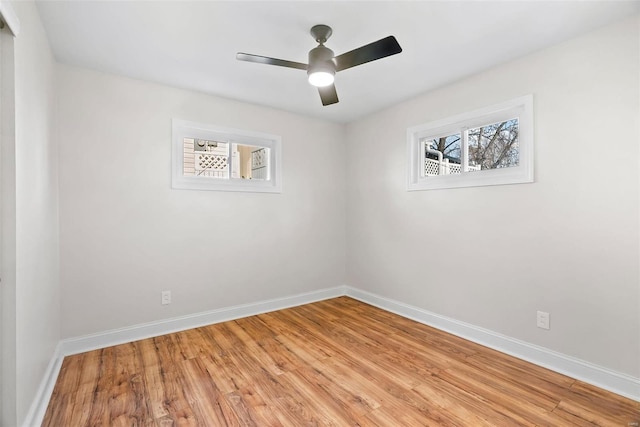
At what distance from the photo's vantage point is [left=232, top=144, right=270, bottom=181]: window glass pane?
359 cm

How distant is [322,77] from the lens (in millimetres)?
2043

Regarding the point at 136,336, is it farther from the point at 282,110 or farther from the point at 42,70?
the point at 282,110

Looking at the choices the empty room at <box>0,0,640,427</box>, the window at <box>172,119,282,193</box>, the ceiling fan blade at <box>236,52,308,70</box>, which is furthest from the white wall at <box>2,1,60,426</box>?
the ceiling fan blade at <box>236,52,308,70</box>

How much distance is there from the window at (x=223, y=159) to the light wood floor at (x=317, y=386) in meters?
1.53

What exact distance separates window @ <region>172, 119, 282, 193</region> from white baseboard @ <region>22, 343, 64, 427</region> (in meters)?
1.64

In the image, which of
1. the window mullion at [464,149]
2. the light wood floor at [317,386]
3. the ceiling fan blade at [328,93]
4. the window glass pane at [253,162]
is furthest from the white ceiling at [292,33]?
the light wood floor at [317,386]

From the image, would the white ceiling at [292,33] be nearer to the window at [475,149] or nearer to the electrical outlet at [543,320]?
the window at [475,149]

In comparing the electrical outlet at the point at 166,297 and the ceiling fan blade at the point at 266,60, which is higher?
the ceiling fan blade at the point at 266,60

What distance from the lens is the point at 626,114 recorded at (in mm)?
1973

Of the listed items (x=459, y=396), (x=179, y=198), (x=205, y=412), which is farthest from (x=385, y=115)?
(x=205, y=412)

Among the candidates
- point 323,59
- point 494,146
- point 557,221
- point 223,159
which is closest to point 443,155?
point 494,146

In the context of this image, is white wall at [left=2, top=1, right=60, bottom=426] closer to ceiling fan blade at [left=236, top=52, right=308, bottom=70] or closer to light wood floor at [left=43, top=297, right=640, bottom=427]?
light wood floor at [left=43, top=297, right=640, bottom=427]

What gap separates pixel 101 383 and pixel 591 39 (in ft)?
13.4

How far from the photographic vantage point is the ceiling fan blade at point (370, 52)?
1745 mm
